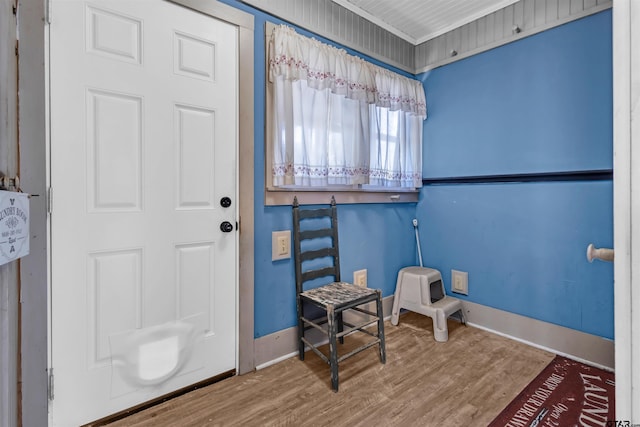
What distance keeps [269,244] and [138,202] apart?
73cm

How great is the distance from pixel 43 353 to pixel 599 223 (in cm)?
287

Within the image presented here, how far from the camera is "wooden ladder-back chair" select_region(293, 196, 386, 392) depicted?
1822mm

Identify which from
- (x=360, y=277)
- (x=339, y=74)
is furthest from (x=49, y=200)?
(x=360, y=277)

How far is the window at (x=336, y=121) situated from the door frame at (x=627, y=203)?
1.53 m

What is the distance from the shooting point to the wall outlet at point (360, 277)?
2.31m

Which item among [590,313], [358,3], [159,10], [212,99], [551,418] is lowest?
[551,418]

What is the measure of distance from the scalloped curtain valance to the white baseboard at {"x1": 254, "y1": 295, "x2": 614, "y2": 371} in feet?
5.17

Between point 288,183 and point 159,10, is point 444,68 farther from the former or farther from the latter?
point 159,10

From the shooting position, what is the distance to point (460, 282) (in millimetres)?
2484

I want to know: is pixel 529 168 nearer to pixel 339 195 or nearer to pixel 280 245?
pixel 339 195

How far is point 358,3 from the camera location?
7.25ft

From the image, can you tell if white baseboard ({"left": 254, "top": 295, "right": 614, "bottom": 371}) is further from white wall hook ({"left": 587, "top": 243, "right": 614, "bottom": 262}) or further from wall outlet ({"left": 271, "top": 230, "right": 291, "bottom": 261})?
white wall hook ({"left": 587, "top": 243, "right": 614, "bottom": 262})

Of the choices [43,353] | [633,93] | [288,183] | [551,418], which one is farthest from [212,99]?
[551,418]

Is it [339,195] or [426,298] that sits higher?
[339,195]
